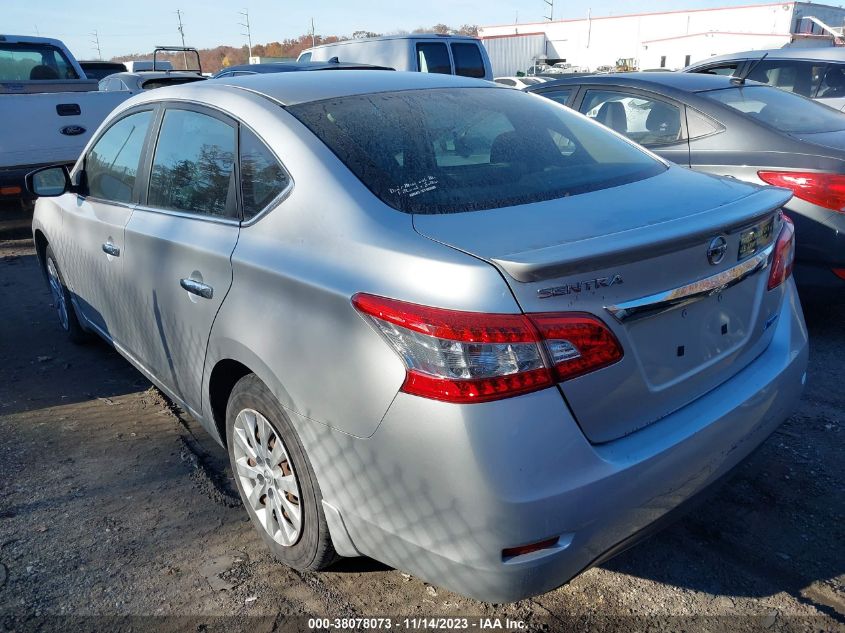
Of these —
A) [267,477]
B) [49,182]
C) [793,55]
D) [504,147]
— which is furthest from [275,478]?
[793,55]

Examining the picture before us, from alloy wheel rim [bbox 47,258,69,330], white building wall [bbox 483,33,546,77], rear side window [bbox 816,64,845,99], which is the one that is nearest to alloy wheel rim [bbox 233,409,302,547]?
alloy wheel rim [bbox 47,258,69,330]

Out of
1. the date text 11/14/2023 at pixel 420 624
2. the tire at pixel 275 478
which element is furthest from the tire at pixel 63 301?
the date text 11/14/2023 at pixel 420 624

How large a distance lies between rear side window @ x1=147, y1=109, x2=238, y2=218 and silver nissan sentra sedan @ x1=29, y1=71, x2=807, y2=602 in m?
0.02

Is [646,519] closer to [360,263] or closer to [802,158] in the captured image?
[360,263]

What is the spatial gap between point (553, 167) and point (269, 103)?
1.08 metres

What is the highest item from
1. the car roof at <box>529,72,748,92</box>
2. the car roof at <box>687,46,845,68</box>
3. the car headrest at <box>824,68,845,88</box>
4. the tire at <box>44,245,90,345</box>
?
the car roof at <box>687,46,845,68</box>

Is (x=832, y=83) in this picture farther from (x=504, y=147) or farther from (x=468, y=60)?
(x=504, y=147)

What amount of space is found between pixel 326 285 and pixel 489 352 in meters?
0.56

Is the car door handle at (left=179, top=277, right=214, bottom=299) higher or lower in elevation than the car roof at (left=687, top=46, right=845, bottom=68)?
lower

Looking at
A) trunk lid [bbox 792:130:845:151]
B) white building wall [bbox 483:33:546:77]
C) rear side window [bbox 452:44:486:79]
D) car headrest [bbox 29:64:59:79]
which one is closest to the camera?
trunk lid [bbox 792:130:845:151]

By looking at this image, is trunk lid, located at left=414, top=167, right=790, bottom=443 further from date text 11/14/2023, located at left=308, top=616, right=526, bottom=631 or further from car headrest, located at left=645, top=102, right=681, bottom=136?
car headrest, located at left=645, top=102, right=681, bottom=136

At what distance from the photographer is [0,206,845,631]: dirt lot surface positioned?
7.95 feet

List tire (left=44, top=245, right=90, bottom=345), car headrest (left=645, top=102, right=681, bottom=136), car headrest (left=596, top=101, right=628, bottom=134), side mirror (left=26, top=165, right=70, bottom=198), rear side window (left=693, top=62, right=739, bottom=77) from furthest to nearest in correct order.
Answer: rear side window (left=693, top=62, right=739, bottom=77) → car headrest (left=596, top=101, right=628, bottom=134) → car headrest (left=645, top=102, right=681, bottom=136) → tire (left=44, top=245, right=90, bottom=345) → side mirror (left=26, top=165, right=70, bottom=198)

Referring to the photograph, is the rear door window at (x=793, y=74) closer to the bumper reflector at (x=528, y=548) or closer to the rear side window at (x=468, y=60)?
the rear side window at (x=468, y=60)
